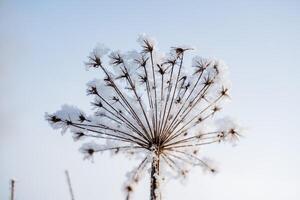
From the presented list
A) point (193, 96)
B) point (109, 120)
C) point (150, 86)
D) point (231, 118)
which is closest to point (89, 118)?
point (109, 120)

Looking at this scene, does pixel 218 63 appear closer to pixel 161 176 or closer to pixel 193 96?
pixel 193 96

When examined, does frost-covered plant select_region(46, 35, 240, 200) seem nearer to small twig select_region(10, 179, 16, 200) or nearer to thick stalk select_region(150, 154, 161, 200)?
thick stalk select_region(150, 154, 161, 200)

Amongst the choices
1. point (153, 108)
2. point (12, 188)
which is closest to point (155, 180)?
point (153, 108)

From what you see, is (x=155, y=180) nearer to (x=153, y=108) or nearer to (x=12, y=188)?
(x=153, y=108)

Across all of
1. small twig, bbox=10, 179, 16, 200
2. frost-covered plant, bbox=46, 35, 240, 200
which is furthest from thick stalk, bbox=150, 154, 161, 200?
small twig, bbox=10, 179, 16, 200

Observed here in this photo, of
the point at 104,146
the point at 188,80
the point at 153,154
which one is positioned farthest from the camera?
the point at 188,80

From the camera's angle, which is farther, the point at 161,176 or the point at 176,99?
the point at 176,99

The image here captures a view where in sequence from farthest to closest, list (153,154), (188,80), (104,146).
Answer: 1. (188,80)
2. (104,146)
3. (153,154)

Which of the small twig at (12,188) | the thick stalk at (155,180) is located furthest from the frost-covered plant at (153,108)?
the small twig at (12,188)
